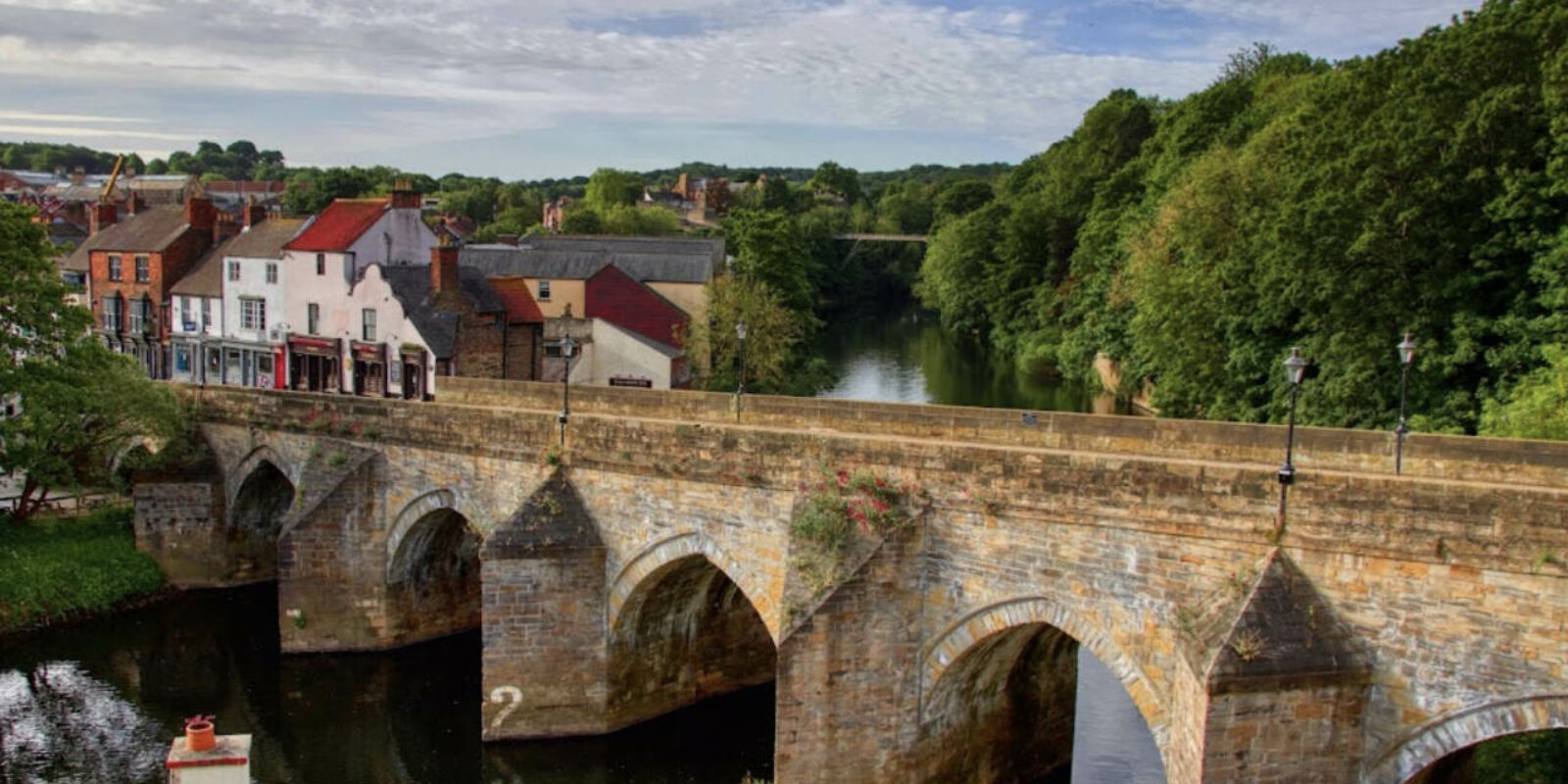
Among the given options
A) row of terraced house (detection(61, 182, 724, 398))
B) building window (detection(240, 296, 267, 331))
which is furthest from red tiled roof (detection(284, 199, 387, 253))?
building window (detection(240, 296, 267, 331))

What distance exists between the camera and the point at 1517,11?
25984 millimetres

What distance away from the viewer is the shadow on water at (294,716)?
67.7 feet

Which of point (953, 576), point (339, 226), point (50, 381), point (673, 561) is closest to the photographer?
point (953, 576)

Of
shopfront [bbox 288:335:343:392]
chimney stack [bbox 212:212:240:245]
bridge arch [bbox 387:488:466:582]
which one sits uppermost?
chimney stack [bbox 212:212:240:245]

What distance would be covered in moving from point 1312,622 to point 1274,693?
3.48 feet

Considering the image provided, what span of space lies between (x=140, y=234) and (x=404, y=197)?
→ 12875 mm

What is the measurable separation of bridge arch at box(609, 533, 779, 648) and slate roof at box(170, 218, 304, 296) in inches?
1022

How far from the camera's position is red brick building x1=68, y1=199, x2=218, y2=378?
45.9m

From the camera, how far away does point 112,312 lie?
47.2 metres

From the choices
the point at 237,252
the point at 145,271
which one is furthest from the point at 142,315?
the point at 237,252

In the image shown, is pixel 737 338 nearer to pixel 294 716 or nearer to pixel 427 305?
pixel 427 305

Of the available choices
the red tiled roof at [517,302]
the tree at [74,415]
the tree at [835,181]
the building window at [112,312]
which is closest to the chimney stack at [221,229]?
the building window at [112,312]

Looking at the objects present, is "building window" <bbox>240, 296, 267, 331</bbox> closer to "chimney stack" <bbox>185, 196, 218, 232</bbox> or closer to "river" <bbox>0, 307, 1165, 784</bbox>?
"chimney stack" <bbox>185, 196, 218, 232</bbox>

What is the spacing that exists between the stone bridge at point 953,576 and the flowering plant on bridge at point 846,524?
0.30ft
